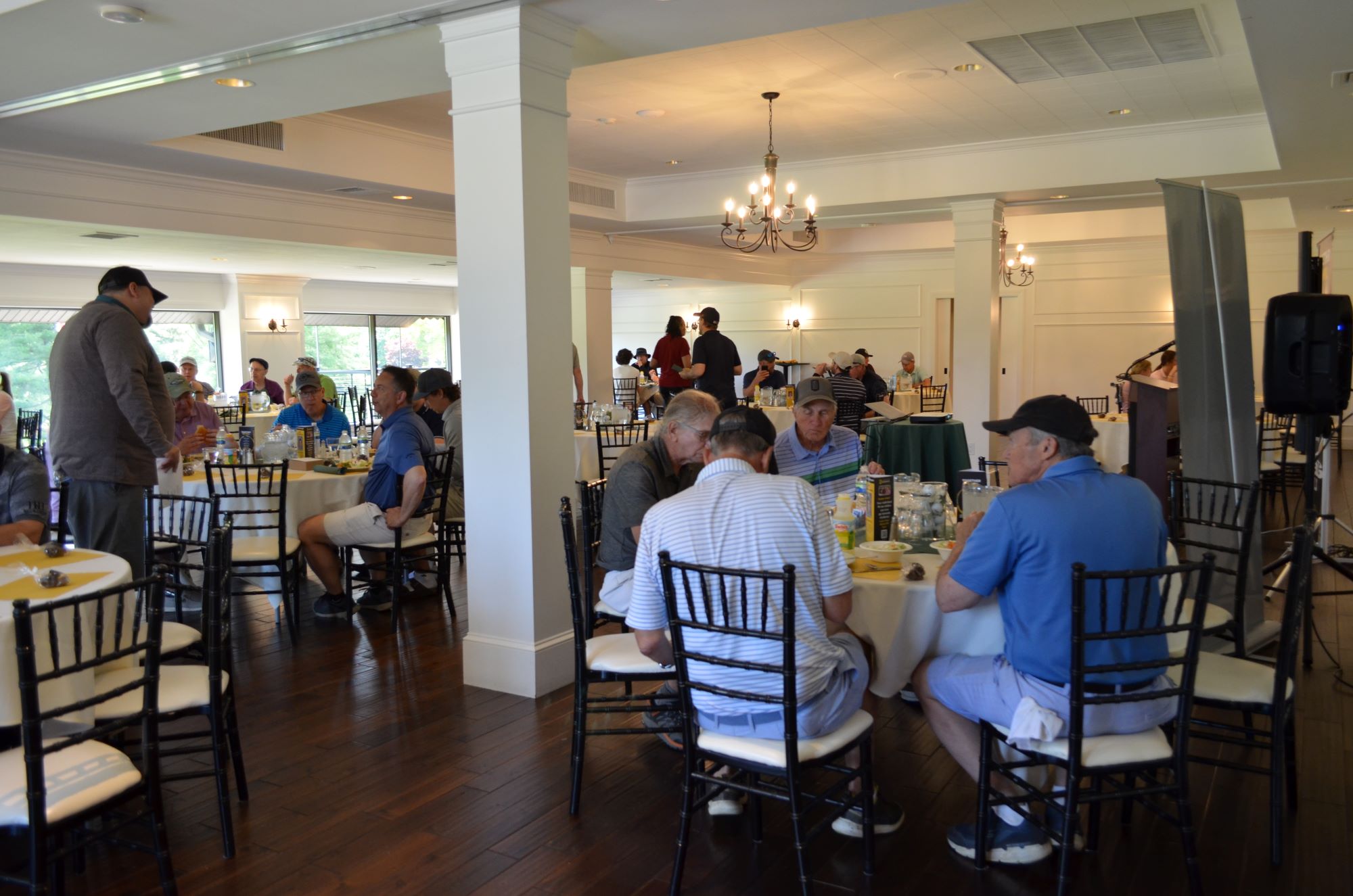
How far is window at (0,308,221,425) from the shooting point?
45.6ft

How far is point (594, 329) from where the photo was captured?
12172mm

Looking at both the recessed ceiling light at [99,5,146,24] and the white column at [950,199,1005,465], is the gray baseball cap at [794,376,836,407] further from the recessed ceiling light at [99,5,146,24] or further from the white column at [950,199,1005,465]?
the white column at [950,199,1005,465]

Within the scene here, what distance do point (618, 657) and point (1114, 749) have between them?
1501mm

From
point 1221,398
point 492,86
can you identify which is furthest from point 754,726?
point 1221,398

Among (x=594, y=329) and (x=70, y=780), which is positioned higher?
(x=594, y=329)

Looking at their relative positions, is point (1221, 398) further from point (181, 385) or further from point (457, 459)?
point (181, 385)

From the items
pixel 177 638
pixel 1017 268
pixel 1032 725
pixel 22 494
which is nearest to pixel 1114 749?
pixel 1032 725

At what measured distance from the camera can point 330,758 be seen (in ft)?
12.0

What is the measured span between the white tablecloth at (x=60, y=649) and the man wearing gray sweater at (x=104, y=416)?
3.60 ft

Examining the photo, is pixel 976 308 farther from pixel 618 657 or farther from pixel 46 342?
pixel 46 342

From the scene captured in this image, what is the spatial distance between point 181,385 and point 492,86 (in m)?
3.76

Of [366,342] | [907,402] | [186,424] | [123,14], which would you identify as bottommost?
[907,402]

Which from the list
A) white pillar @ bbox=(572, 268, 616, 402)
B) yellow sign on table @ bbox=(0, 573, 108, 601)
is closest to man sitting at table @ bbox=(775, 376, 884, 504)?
yellow sign on table @ bbox=(0, 573, 108, 601)

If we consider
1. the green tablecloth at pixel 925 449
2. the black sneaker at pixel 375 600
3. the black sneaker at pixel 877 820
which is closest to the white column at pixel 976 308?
the green tablecloth at pixel 925 449
